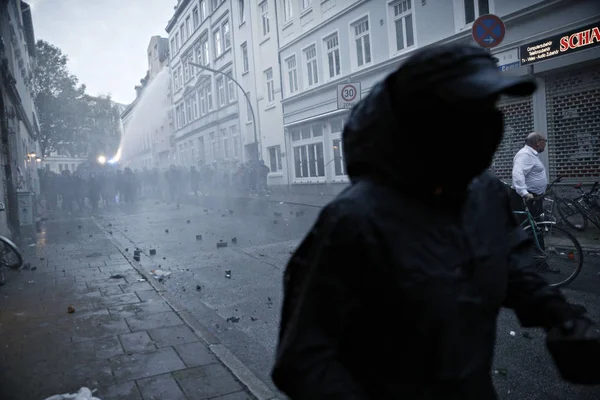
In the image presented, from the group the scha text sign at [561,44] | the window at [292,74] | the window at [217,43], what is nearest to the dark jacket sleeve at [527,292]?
the scha text sign at [561,44]

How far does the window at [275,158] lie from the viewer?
1078 inches

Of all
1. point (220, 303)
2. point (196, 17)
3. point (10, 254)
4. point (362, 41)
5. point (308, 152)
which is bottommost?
point (220, 303)

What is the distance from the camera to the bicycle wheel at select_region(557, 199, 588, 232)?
9156 mm

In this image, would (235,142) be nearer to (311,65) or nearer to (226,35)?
(226,35)

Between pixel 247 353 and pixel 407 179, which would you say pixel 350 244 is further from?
pixel 247 353

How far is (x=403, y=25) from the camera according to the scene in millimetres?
17000

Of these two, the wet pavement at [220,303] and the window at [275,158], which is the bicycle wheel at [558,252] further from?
the window at [275,158]

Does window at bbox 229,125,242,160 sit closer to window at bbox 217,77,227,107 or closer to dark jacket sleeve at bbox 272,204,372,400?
window at bbox 217,77,227,107

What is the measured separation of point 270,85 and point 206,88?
591 inches

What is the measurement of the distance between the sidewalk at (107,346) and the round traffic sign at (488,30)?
6414 millimetres

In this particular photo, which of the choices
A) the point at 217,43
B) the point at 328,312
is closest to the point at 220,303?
the point at 328,312

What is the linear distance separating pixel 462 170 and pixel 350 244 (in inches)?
14.0

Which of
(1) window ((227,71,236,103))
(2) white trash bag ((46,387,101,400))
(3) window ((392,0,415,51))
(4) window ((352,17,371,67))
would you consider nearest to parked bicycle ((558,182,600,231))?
(2) white trash bag ((46,387,101,400))

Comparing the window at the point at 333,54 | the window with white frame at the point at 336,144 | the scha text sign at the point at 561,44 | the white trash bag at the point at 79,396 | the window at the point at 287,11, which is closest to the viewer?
the white trash bag at the point at 79,396
